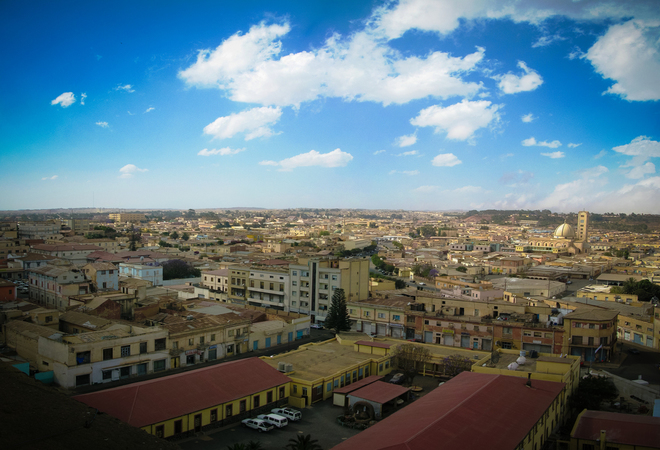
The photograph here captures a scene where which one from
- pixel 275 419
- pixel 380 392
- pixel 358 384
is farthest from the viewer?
pixel 358 384

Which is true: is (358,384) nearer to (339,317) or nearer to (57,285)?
(339,317)

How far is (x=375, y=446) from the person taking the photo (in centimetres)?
1082

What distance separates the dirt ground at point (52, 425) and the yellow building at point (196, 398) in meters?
2.36

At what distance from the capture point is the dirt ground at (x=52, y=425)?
8305 millimetres

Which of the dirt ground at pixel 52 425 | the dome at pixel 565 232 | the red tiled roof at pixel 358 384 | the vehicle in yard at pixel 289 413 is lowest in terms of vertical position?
the vehicle in yard at pixel 289 413

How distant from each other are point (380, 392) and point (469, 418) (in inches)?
202

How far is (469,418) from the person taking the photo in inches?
476

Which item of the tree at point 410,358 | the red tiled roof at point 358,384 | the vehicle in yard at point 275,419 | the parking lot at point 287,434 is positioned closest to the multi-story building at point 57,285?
the parking lot at point 287,434

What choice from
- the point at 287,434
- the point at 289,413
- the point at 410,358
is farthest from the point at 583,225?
the point at 287,434

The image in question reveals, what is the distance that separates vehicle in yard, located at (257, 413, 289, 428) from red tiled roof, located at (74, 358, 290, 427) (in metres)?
0.92

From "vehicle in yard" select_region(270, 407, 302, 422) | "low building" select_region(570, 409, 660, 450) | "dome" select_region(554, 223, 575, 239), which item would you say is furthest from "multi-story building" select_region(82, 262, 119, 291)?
"dome" select_region(554, 223, 575, 239)

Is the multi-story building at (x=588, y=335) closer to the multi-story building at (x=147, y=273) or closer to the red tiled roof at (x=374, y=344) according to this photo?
the red tiled roof at (x=374, y=344)

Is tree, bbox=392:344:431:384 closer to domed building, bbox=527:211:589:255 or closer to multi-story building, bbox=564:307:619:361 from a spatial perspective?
multi-story building, bbox=564:307:619:361

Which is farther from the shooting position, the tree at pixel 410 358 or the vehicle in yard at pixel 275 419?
the tree at pixel 410 358
